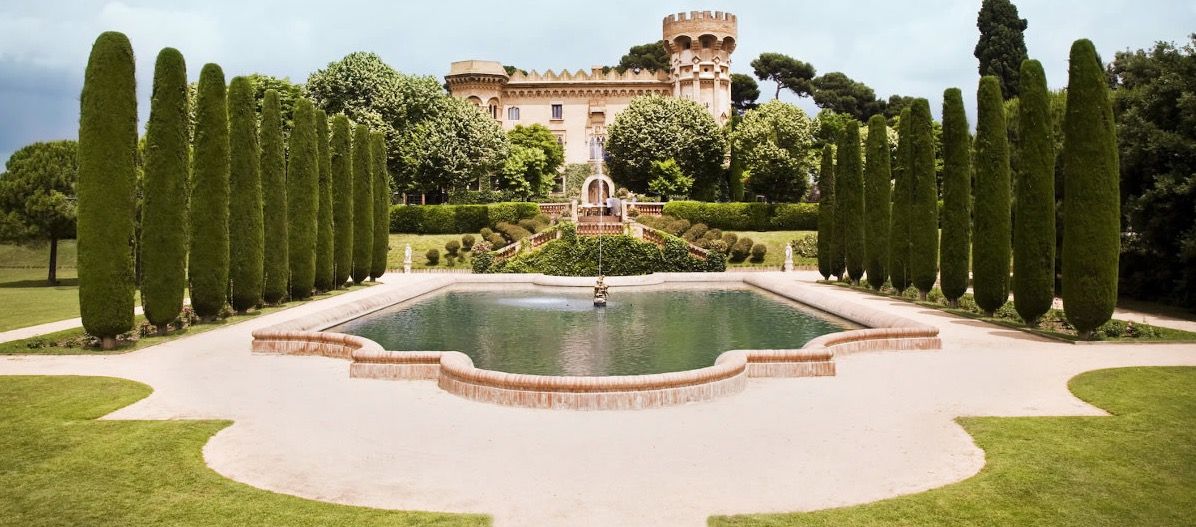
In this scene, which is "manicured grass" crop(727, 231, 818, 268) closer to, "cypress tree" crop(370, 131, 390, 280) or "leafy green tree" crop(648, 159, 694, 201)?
"leafy green tree" crop(648, 159, 694, 201)

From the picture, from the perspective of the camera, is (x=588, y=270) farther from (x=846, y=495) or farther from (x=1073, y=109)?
(x=846, y=495)

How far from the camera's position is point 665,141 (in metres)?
55.6

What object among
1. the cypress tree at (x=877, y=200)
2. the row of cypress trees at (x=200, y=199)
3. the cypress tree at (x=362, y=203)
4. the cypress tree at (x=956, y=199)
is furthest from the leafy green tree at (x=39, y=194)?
the cypress tree at (x=956, y=199)

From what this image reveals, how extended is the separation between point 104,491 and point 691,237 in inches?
1439

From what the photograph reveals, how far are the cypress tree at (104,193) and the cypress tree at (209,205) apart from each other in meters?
2.73

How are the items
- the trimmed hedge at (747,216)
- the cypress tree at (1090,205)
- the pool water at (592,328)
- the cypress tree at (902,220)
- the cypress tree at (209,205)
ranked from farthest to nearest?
the trimmed hedge at (747,216) < the cypress tree at (902,220) < the cypress tree at (209,205) < the cypress tree at (1090,205) < the pool water at (592,328)

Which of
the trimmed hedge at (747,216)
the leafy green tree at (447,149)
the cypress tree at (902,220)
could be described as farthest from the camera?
the leafy green tree at (447,149)

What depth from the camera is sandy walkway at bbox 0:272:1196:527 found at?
7.02 meters

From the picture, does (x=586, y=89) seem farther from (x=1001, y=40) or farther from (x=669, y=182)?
(x=1001, y=40)

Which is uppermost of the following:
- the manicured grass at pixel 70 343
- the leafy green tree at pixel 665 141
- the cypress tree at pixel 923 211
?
the leafy green tree at pixel 665 141

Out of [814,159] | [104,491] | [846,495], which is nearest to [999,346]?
[846,495]

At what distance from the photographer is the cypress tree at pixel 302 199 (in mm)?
23125

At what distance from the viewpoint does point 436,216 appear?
1817 inches

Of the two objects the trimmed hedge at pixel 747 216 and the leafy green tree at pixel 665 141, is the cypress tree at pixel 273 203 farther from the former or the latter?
the leafy green tree at pixel 665 141
